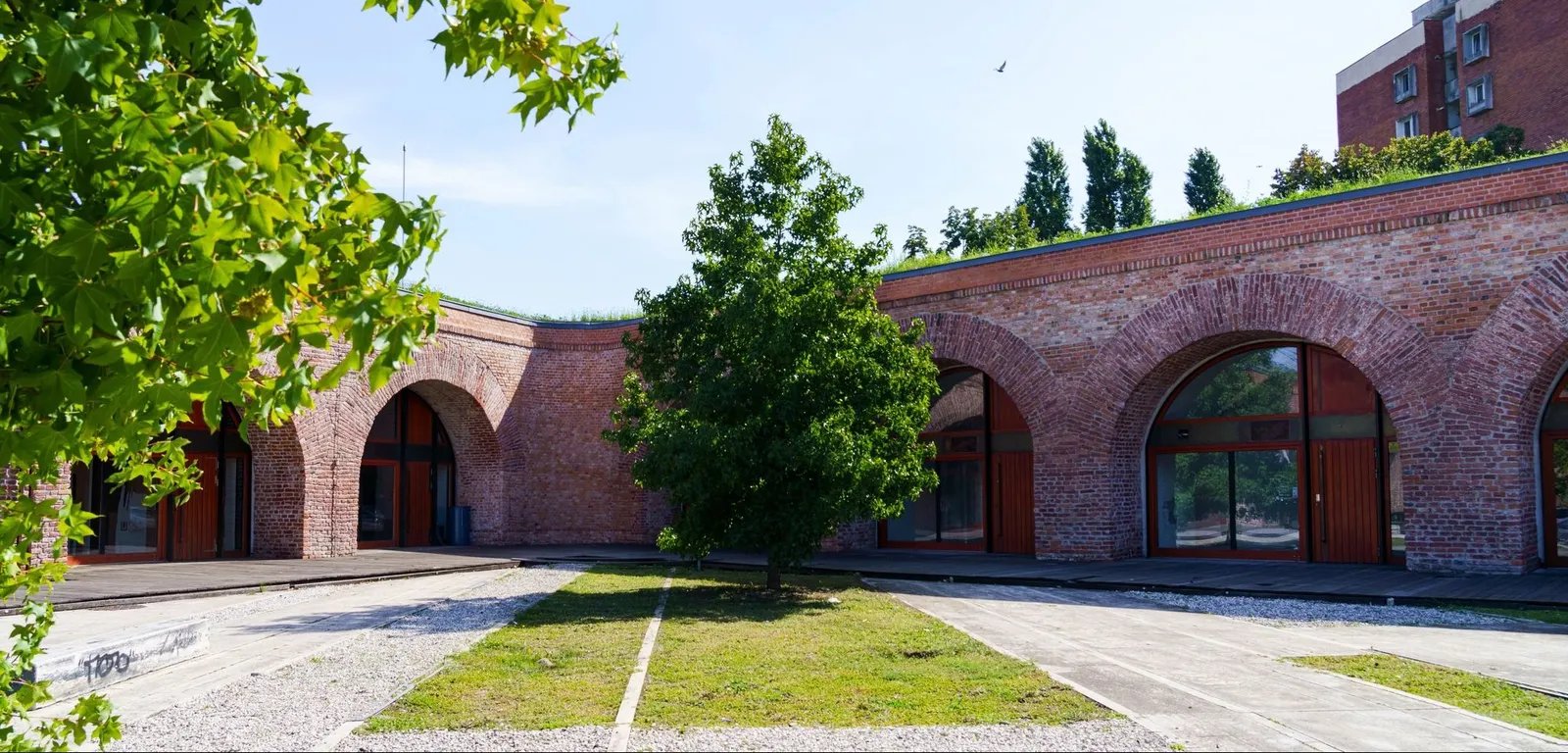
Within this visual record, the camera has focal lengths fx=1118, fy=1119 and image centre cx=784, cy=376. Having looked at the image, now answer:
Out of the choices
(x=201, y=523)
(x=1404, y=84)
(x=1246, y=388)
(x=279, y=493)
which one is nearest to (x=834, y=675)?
(x=1246, y=388)

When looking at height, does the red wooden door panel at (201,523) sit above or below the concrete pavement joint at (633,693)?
above

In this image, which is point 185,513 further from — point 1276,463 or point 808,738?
point 1276,463

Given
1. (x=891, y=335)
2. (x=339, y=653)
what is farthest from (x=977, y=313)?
(x=339, y=653)

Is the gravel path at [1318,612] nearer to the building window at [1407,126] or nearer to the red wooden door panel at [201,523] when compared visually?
the red wooden door panel at [201,523]

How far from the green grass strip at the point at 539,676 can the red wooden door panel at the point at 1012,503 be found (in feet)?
30.6

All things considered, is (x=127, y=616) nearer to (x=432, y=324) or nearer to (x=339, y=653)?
(x=339, y=653)

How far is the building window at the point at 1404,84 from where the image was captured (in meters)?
39.3

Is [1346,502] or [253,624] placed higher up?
[1346,502]

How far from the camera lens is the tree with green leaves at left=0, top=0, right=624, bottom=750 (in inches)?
85.1

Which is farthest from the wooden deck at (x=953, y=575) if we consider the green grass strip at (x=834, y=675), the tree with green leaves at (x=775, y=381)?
the green grass strip at (x=834, y=675)

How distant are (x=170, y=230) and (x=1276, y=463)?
1796 cm

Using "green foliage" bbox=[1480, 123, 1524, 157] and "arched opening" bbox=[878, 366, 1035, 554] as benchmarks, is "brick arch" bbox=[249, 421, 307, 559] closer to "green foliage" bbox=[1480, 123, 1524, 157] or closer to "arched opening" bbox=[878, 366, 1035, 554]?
"arched opening" bbox=[878, 366, 1035, 554]

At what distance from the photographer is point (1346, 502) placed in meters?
16.8

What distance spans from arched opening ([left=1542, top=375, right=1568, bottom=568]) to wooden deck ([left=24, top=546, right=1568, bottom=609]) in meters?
0.68
